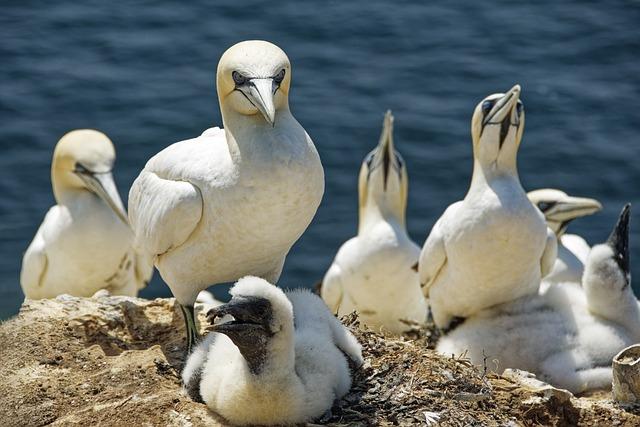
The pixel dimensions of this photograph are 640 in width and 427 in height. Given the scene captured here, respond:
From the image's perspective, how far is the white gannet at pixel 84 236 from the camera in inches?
342

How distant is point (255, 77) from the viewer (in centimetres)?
590

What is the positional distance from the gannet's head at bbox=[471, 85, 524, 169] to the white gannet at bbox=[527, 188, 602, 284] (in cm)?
122

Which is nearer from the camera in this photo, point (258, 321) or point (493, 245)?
point (258, 321)

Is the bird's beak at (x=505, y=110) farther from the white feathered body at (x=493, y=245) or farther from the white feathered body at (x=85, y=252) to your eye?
the white feathered body at (x=85, y=252)

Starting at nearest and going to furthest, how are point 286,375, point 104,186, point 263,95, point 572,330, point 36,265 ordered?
point 286,375
point 263,95
point 572,330
point 104,186
point 36,265

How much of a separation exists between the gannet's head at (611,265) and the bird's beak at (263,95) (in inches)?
92.5

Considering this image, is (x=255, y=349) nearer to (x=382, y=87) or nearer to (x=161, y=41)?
(x=382, y=87)

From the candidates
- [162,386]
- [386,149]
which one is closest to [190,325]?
[162,386]

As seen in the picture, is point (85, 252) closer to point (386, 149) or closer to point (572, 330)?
point (386, 149)

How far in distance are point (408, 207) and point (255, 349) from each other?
6.14 m

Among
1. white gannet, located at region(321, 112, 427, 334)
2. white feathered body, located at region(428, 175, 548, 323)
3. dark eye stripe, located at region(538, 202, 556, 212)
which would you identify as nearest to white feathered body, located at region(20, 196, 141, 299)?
white gannet, located at region(321, 112, 427, 334)

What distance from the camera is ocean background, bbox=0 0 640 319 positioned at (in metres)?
11.7

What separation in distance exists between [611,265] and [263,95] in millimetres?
2499

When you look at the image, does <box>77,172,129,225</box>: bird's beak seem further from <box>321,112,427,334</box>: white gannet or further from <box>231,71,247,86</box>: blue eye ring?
<box>231,71,247,86</box>: blue eye ring
